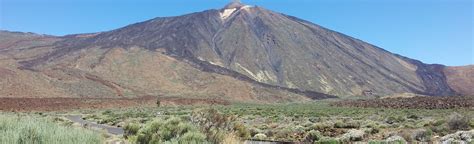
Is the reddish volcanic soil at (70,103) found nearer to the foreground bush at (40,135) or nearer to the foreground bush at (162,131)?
the foreground bush at (162,131)

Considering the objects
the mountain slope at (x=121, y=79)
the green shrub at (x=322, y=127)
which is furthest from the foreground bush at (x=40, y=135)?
the mountain slope at (x=121, y=79)

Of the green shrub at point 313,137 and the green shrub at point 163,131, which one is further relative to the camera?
the green shrub at point 313,137

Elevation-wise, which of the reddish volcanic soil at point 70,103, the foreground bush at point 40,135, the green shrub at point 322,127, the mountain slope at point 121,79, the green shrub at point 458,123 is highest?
the mountain slope at point 121,79

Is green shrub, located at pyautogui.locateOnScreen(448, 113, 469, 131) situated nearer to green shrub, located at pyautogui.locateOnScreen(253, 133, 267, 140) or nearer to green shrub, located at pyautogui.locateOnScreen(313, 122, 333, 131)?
green shrub, located at pyautogui.locateOnScreen(313, 122, 333, 131)

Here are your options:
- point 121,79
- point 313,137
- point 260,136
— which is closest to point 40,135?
point 313,137

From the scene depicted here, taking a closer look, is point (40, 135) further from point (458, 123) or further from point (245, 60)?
point (245, 60)

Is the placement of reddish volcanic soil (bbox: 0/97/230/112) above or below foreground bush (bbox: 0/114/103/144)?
above

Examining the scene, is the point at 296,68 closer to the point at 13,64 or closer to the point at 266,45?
the point at 266,45

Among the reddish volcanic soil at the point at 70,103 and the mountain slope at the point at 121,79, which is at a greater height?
the mountain slope at the point at 121,79

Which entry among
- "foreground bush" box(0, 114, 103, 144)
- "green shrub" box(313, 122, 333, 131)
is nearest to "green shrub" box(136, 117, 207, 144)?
"foreground bush" box(0, 114, 103, 144)
